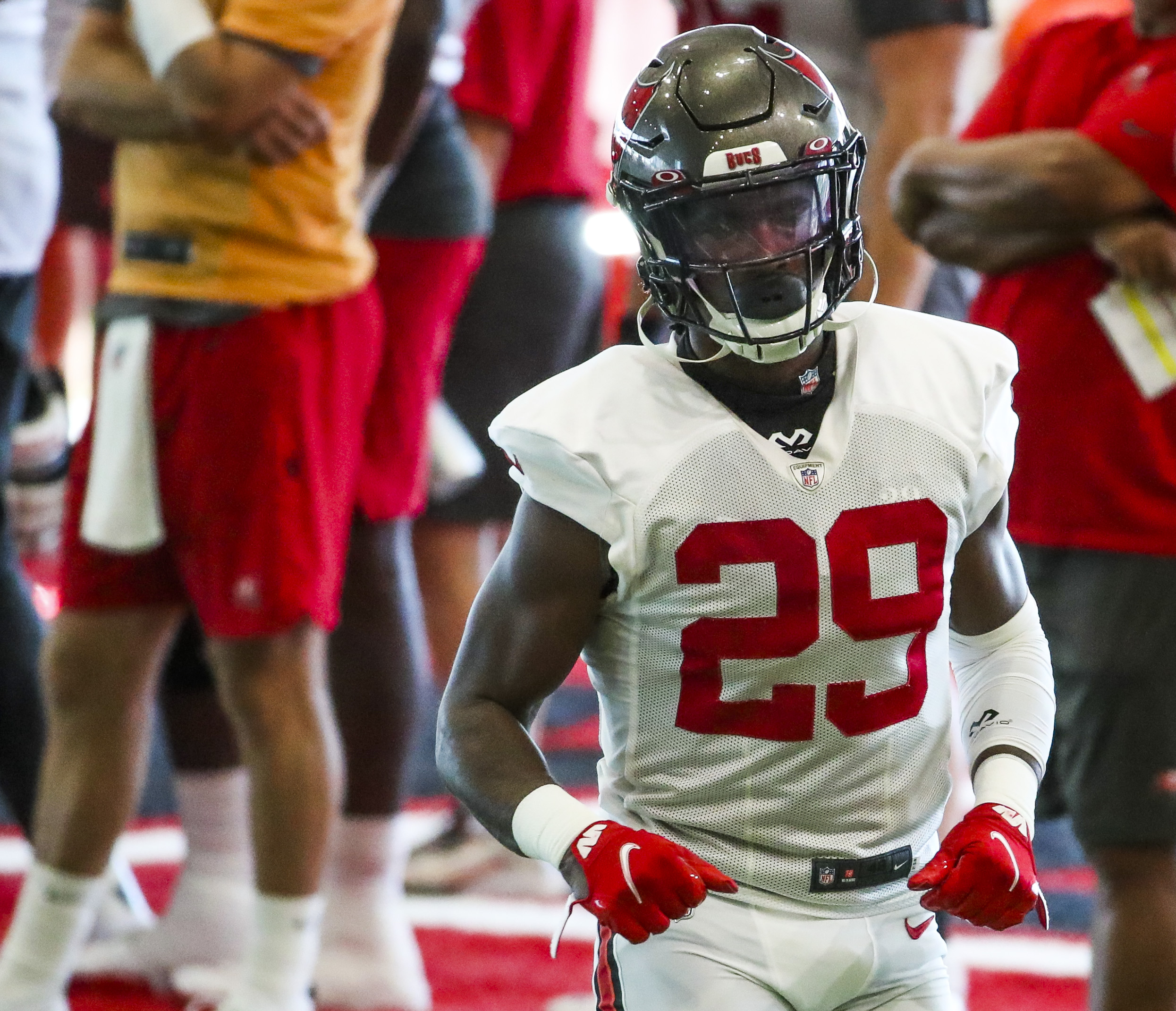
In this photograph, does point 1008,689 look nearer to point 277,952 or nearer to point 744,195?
point 744,195

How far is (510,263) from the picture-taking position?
11.0ft

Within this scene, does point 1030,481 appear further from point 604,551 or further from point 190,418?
point 190,418

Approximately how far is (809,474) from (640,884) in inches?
16.4

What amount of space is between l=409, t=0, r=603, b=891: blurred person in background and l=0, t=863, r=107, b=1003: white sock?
93cm

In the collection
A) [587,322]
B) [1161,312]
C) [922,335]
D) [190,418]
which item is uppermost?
[922,335]

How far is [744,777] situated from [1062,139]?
933mm

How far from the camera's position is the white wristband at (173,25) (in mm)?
2275

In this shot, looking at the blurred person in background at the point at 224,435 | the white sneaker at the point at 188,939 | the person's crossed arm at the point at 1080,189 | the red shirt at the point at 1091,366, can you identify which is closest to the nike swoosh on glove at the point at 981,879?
the red shirt at the point at 1091,366

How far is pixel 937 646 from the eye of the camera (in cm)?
168

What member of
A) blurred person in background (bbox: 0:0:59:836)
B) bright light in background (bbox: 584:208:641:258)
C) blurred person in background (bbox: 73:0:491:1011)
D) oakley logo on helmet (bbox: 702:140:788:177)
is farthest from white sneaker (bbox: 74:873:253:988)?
bright light in background (bbox: 584:208:641:258)

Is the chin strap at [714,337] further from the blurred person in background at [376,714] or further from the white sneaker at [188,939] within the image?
the white sneaker at [188,939]

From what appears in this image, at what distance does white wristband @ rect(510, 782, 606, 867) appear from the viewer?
4.86ft

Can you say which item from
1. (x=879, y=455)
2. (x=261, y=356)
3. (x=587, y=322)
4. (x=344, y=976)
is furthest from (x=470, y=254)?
(x=879, y=455)

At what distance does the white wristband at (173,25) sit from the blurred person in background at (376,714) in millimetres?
438
